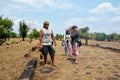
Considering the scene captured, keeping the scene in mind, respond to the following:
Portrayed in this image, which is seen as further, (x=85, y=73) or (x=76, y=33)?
(x=76, y=33)

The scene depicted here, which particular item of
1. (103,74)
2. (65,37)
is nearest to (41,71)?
(103,74)

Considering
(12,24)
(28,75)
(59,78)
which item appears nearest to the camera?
(28,75)

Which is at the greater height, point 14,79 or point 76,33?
point 76,33

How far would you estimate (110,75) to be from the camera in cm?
758

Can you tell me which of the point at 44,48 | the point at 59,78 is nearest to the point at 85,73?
the point at 59,78

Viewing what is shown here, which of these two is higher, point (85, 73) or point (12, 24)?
point (12, 24)

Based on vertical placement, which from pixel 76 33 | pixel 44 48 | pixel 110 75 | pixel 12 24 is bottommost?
pixel 110 75

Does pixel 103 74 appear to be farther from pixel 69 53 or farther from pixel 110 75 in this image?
pixel 69 53

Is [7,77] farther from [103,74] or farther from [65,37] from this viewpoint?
[65,37]

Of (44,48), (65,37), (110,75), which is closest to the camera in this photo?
(110,75)

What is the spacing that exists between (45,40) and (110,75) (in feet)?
10.3

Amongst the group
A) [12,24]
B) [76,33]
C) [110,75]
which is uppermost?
[12,24]

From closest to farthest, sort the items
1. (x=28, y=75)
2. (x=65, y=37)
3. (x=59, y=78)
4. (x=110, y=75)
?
(x=28, y=75) < (x=59, y=78) < (x=110, y=75) < (x=65, y=37)

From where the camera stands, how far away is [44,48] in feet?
27.9
